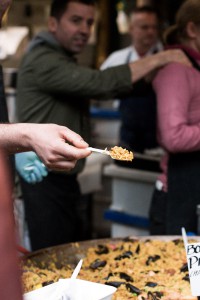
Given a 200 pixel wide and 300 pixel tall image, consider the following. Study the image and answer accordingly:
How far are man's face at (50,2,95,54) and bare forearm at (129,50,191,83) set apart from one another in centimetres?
40

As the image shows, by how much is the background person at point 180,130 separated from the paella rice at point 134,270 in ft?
1.48

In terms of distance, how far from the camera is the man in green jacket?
3104mm

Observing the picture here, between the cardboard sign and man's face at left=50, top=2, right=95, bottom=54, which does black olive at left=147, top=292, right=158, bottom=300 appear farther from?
man's face at left=50, top=2, right=95, bottom=54

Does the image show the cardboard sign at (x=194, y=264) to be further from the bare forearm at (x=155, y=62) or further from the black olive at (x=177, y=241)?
the bare forearm at (x=155, y=62)

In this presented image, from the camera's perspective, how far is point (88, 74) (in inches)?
122

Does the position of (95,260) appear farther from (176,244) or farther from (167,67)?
(167,67)

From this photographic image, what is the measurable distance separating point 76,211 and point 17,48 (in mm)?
2074

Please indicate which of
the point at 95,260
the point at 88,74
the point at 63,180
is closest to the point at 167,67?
the point at 88,74

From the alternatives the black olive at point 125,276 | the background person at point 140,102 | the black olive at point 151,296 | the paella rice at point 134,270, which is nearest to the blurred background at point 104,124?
the background person at point 140,102

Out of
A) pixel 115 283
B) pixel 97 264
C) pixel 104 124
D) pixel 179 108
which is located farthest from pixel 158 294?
pixel 104 124

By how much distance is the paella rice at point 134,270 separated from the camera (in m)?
2.09

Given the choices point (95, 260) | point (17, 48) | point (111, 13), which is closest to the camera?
point (95, 260)

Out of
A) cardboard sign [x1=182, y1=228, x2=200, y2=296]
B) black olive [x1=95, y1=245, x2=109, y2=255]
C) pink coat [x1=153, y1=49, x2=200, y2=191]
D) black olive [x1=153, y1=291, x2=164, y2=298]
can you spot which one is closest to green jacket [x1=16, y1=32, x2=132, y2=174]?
pink coat [x1=153, y1=49, x2=200, y2=191]

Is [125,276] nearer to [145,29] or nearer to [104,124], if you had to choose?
[145,29]
